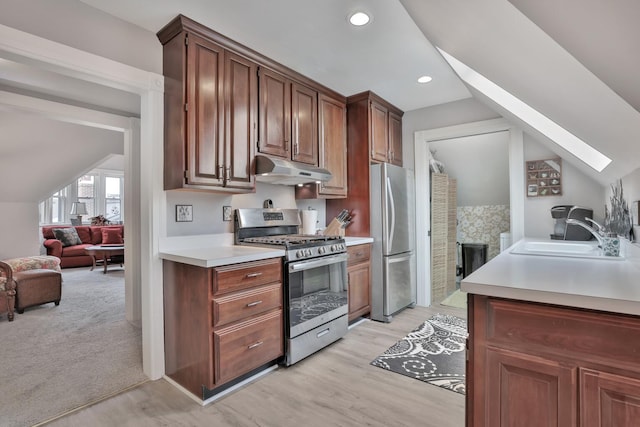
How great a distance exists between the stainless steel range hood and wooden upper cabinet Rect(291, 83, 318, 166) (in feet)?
0.42

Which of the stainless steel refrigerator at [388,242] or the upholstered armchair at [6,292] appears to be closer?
the stainless steel refrigerator at [388,242]

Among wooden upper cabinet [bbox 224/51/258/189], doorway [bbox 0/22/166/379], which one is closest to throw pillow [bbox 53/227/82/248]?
doorway [bbox 0/22/166/379]

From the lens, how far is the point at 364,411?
6.07 ft

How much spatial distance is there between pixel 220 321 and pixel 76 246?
6.78 metres

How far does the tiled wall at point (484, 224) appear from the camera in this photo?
4883 mm

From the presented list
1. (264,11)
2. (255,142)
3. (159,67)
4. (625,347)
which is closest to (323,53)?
(264,11)

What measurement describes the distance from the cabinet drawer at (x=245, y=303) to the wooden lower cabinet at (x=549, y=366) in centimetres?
136

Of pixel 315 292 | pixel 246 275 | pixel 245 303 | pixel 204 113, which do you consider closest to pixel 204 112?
pixel 204 113

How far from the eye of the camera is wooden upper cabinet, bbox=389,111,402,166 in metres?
3.84

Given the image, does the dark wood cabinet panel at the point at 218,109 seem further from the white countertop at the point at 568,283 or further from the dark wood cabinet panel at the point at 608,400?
the dark wood cabinet panel at the point at 608,400

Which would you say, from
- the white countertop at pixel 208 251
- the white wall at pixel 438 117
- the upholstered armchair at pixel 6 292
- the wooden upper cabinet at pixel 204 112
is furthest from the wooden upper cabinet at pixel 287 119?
the upholstered armchair at pixel 6 292

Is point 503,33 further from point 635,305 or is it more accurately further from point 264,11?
point 264,11

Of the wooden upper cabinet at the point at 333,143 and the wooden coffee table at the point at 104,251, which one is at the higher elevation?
the wooden upper cabinet at the point at 333,143

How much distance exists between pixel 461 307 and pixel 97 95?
447 cm
